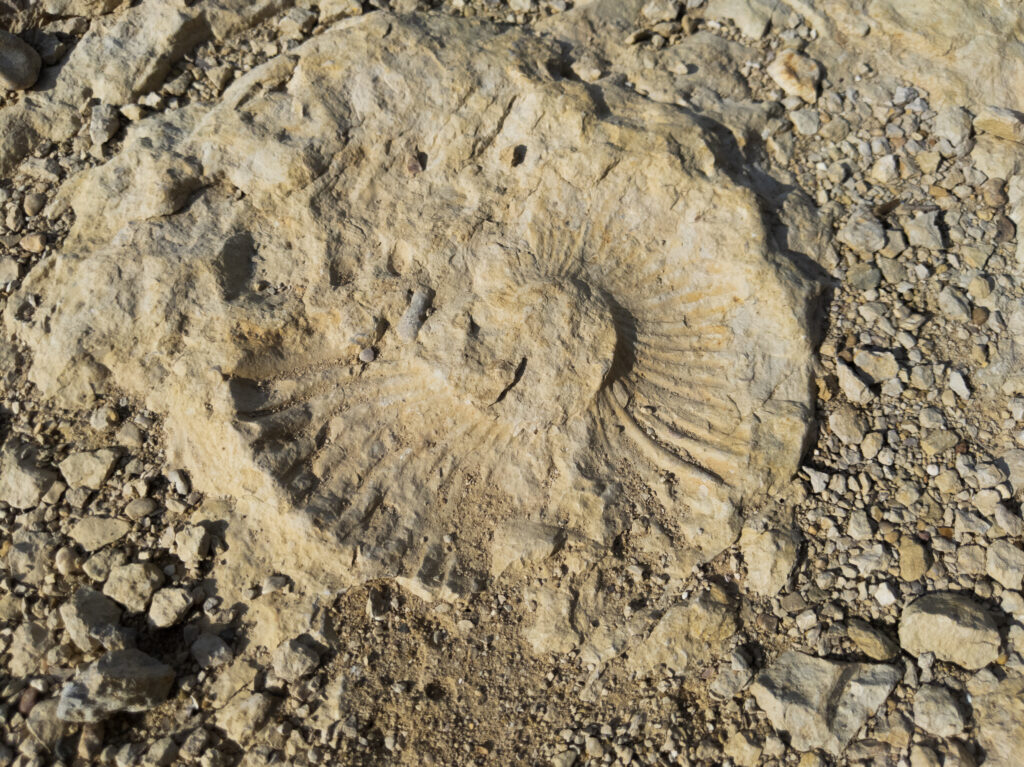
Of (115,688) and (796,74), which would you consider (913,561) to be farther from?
(115,688)

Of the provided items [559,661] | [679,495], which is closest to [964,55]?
[679,495]

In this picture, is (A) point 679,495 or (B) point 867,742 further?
(A) point 679,495

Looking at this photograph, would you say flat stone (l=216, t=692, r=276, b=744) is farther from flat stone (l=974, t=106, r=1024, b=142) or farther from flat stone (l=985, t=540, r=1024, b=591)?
flat stone (l=974, t=106, r=1024, b=142)

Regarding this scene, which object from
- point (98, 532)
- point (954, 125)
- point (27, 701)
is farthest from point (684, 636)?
point (954, 125)

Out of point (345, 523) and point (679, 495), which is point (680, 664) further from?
point (345, 523)

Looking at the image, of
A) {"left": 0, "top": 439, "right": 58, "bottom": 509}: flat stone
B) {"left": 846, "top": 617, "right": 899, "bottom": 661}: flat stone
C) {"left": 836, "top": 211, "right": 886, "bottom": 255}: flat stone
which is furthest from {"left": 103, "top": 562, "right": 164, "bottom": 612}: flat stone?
{"left": 836, "top": 211, "right": 886, "bottom": 255}: flat stone
